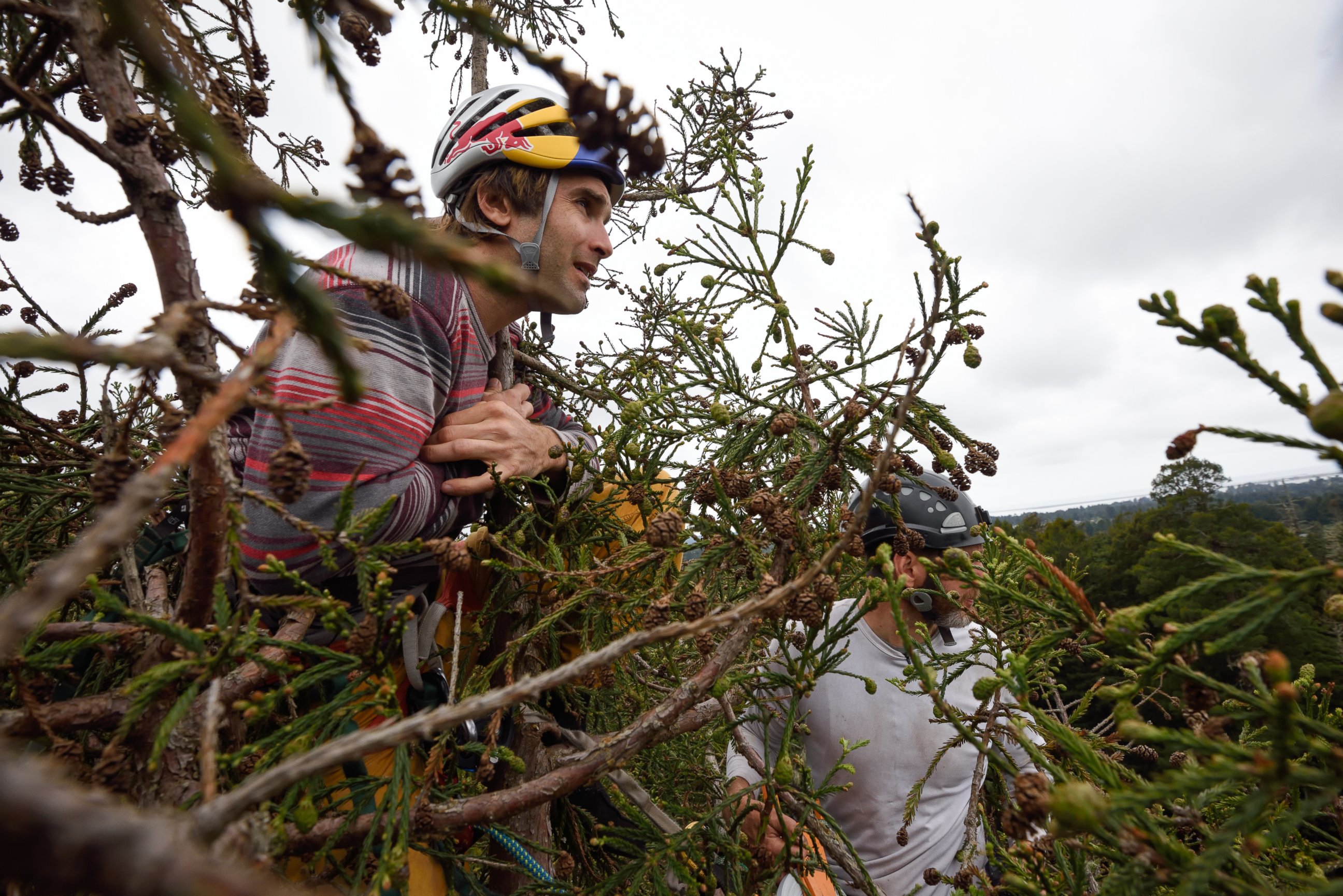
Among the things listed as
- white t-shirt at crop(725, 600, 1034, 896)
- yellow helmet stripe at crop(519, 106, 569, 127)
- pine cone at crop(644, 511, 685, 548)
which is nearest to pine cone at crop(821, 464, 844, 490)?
pine cone at crop(644, 511, 685, 548)

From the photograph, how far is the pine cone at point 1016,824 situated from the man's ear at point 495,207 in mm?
2664

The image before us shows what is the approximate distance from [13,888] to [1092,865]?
2683 millimetres

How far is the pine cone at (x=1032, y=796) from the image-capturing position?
101 cm

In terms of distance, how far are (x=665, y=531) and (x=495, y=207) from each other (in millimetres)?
Answer: 1862

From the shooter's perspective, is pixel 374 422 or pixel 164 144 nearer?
pixel 164 144

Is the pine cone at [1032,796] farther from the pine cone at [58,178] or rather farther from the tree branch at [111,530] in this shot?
the pine cone at [58,178]

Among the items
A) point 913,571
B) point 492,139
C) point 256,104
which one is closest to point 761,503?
point 256,104

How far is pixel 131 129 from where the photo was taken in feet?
3.35

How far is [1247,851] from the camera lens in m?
1.14

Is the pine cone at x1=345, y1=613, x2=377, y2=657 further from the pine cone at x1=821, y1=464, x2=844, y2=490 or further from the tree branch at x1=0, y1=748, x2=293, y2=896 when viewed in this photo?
the pine cone at x1=821, y1=464, x2=844, y2=490

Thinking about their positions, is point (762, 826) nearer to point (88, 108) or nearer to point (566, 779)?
point (566, 779)

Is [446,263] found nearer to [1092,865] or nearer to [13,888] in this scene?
[13,888]

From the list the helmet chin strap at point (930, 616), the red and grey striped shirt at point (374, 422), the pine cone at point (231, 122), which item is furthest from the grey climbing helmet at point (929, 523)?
the pine cone at point (231, 122)

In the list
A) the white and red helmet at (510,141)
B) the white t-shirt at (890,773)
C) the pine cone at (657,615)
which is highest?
the white and red helmet at (510,141)
